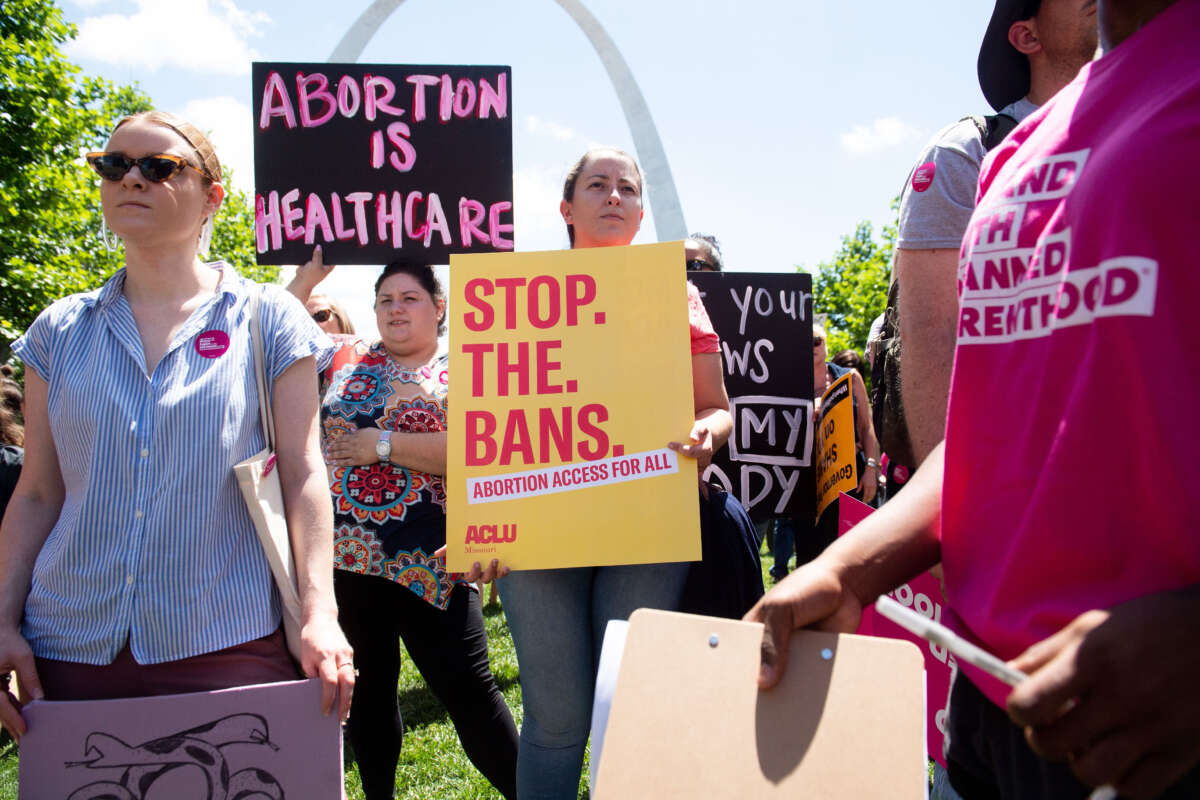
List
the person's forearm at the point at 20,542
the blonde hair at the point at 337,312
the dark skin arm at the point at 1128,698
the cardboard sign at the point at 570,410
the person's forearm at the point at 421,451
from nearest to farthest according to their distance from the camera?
the dark skin arm at the point at 1128,698 < the person's forearm at the point at 20,542 < the cardboard sign at the point at 570,410 < the person's forearm at the point at 421,451 < the blonde hair at the point at 337,312

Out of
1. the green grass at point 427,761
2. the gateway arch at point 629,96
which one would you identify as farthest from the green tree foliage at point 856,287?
the green grass at point 427,761

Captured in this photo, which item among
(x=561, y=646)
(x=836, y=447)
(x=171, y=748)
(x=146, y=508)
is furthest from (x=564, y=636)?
(x=836, y=447)

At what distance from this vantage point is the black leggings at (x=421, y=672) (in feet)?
9.61

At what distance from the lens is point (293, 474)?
2.03 metres

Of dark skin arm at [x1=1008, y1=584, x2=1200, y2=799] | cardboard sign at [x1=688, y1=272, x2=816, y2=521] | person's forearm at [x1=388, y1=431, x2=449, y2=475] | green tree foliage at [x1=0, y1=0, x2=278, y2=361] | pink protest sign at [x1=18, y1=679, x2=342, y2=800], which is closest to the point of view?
dark skin arm at [x1=1008, y1=584, x2=1200, y2=799]

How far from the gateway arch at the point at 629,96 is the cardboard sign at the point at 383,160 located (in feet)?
66.8

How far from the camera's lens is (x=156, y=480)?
6.08 feet

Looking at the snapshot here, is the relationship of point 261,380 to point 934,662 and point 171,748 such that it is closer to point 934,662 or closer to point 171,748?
point 171,748

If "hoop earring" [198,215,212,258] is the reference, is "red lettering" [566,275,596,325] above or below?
below

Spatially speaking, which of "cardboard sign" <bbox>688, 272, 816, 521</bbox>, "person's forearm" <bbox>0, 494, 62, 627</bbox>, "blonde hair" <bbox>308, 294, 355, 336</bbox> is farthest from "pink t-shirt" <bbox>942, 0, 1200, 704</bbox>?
"blonde hair" <bbox>308, 294, 355, 336</bbox>

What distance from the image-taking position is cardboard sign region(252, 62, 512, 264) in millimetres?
3143

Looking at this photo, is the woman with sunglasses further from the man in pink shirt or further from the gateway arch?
the gateway arch

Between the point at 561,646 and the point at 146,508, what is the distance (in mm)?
1070

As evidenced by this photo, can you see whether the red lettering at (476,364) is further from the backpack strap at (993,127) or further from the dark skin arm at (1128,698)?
the dark skin arm at (1128,698)
